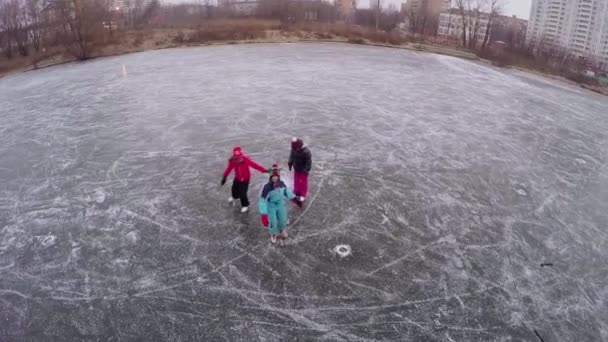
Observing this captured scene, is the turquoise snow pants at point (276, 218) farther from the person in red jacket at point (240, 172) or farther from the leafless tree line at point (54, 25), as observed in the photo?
the leafless tree line at point (54, 25)

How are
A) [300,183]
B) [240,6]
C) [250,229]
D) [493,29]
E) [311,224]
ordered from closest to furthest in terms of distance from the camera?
[250,229] → [311,224] → [300,183] → [493,29] → [240,6]

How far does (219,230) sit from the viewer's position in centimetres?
517

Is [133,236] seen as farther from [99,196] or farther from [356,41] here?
[356,41]

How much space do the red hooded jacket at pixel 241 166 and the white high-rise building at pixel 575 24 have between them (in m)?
92.8

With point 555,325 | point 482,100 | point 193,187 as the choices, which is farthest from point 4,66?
point 555,325

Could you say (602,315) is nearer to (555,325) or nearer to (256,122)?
(555,325)

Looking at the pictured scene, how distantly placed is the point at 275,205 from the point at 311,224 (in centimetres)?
82

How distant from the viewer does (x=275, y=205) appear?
15.4 ft

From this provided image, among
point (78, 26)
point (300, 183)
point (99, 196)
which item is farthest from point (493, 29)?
point (99, 196)

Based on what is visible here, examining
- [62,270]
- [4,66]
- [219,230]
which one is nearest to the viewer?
[62,270]


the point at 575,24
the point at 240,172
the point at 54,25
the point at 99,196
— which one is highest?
the point at 575,24

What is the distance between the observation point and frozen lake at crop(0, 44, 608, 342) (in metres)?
3.88

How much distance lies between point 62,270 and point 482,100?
11.7 metres

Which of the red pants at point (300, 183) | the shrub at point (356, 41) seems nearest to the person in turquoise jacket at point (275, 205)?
the red pants at point (300, 183)
